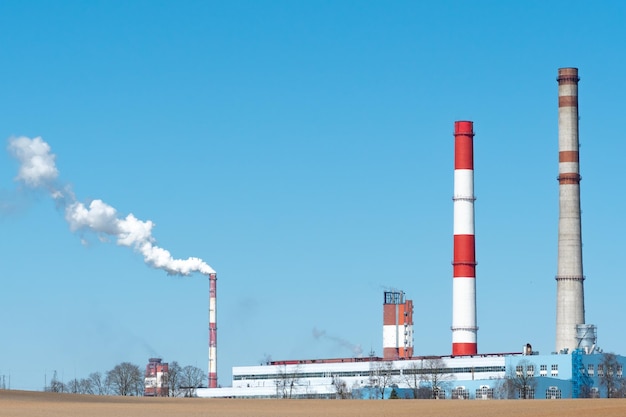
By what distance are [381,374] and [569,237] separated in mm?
20197

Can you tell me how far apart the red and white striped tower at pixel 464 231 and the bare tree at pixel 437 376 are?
5.32 metres

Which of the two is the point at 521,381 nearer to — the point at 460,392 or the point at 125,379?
the point at 460,392

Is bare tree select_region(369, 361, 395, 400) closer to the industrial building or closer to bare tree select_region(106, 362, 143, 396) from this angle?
the industrial building

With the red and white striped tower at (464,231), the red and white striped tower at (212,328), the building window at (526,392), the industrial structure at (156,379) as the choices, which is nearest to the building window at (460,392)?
the red and white striped tower at (464,231)

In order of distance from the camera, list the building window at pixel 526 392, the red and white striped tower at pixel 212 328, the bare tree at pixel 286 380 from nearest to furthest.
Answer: the building window at pixel 526 392, the red and white striped tower at pixel 212 328, the bare tree at pixel 286 380

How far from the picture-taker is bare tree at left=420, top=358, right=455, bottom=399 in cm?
11312

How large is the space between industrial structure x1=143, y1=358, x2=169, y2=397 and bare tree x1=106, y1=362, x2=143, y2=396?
4.05 ft

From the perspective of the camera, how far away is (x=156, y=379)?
134625 millimetres

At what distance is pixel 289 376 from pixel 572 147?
104ft

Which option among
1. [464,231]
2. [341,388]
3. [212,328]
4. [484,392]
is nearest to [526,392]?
[484,392]

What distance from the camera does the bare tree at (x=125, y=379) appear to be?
12988 centimetres

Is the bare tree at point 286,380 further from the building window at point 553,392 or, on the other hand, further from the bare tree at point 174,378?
the building window at point 553,392

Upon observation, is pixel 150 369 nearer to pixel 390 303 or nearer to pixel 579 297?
pixel 390 303

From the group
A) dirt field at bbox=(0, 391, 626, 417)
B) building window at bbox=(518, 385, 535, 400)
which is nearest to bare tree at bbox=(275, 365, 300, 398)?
building window at bbox=(518, 385, 535, 400)
